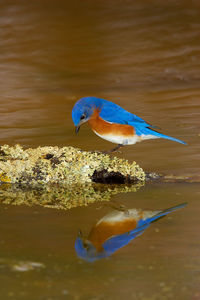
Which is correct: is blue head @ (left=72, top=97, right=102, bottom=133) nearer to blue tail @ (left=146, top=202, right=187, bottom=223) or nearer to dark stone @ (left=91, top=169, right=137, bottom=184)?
dark stone @ (left=91, top=169, right=137, bottom=184)

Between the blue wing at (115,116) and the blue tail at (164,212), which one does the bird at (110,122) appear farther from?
the blue tail at (164,212)

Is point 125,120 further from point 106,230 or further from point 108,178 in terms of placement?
point 106,230

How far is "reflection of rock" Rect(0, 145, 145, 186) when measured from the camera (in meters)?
2.57

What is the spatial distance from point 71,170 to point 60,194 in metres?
0.19

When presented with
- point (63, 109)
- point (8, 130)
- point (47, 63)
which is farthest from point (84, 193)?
point (47, 63)

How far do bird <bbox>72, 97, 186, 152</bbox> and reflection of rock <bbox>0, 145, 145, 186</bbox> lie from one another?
0.39ft

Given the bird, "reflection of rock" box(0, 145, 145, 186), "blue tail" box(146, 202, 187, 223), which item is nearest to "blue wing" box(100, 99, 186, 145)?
the bird

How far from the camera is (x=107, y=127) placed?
255 centimetres

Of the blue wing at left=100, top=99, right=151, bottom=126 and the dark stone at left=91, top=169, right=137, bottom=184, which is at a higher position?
the blue wing at left=100, top=99, right=151, bottom=126

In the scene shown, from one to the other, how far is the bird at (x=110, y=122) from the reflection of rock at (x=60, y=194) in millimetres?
231

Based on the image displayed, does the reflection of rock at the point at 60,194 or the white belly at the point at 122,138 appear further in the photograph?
the white belly at the point at 122,138

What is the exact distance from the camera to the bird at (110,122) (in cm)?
254

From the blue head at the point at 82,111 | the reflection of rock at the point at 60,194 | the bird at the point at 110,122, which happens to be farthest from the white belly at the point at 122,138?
the reflection of rock at the point at 60,194

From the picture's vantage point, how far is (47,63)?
5.48 metres
